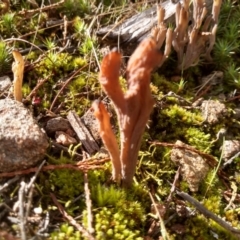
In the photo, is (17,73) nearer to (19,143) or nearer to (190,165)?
(19,143)

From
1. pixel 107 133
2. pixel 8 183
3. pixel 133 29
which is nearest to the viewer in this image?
pixel 107 133

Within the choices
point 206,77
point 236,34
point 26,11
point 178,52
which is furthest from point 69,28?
point 236,34

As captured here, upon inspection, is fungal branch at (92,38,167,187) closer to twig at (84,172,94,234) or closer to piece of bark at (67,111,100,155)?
twig at (84,172,94,234)

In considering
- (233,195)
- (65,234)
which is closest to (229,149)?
(233,195)

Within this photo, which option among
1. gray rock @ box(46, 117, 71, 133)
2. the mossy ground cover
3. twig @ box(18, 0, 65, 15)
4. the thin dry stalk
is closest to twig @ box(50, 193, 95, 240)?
the mossy ground cover

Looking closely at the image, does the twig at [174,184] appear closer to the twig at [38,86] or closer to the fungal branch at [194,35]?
the fungal branch at [194,35]

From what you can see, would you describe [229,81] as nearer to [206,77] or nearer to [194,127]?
[206,77]
